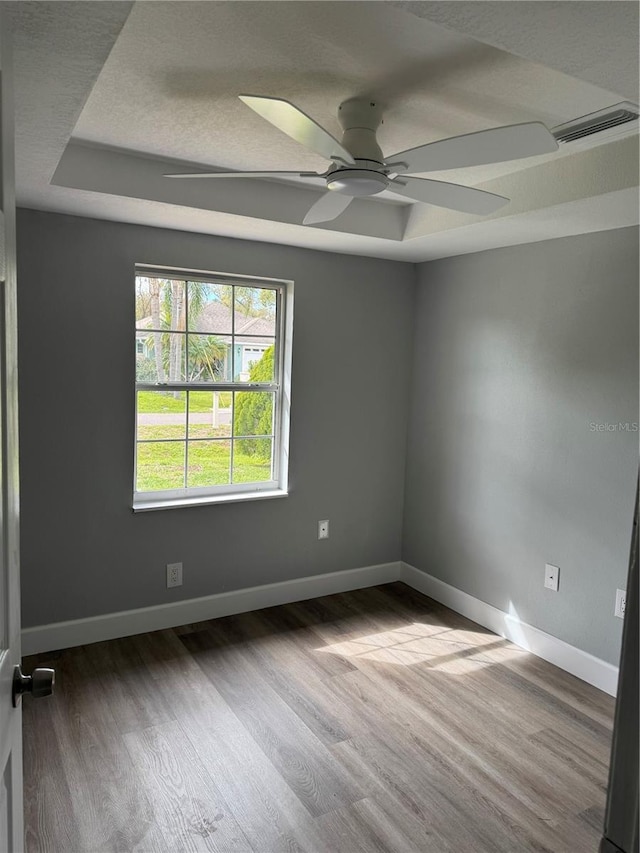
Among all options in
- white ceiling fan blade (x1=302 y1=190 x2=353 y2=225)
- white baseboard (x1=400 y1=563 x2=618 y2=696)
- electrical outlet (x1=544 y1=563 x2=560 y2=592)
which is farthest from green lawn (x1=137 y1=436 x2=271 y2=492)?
electrical outlet (x1=544 y1=563 x2=560 y2=592)

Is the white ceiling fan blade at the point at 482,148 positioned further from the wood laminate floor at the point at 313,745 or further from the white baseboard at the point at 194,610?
the white baseboard at the point at 194,610

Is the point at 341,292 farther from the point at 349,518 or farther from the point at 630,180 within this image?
the point at 630,180

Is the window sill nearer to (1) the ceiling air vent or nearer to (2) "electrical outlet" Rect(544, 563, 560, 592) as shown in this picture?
(2) "electrical outlet" Rect(544, 563, 560, 592)

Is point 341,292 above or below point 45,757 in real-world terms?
above

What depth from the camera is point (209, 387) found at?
345 cm

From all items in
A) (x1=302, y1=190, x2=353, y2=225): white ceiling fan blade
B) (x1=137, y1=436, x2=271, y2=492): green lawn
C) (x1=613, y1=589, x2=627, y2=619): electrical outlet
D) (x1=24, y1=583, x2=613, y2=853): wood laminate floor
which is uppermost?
(x1=302, y1=190, x2=353, y2=225): white ceiling fan blade

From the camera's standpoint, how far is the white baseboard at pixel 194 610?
3072 mm

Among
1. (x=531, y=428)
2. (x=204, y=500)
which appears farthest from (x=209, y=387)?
(x=531, y=428)

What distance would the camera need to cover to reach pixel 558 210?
251 centimetres

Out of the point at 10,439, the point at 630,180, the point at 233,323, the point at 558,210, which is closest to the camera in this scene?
the point at 10,439

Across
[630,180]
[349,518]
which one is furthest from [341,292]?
[630,180]

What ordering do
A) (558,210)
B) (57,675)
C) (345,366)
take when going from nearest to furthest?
(558,210) → (57,675) → (345,366)

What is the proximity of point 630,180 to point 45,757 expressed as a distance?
3.01m

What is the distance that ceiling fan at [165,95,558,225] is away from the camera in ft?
5.07
